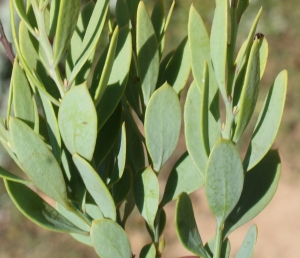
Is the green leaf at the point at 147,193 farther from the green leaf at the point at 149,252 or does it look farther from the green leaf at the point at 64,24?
the green leaf at the point at 64,24

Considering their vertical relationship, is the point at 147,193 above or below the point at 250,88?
below

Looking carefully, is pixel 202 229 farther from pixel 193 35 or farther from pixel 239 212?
pixel 193 35

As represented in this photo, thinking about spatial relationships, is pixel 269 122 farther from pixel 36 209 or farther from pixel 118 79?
pixel 36 209

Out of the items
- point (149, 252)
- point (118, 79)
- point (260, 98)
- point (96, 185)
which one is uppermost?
point (118, 79)

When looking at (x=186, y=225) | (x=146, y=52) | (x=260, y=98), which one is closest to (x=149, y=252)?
(x=186, y=225)

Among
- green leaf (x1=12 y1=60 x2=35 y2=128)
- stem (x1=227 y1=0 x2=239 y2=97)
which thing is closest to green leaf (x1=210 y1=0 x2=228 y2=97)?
stem (x1=227 y1=0 x2=239 y2=97)

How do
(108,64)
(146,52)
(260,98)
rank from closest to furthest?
(108,64) < (146,52) < (260,98)
